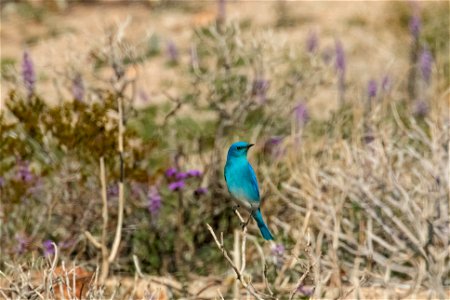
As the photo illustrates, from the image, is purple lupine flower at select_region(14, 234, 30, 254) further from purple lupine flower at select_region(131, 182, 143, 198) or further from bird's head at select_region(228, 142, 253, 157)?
bird's head at select_region(228, 142, 253, 157)

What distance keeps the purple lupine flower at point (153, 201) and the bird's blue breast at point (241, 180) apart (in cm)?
281

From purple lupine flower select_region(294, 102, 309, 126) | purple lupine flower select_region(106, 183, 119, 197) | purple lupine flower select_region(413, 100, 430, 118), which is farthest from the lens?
purple lupine flower select_region(413, 100, 430, 118)

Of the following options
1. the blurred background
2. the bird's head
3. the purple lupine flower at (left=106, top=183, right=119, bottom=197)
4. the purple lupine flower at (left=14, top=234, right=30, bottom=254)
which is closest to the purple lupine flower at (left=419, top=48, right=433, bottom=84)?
the blurred background

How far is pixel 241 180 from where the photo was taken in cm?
255

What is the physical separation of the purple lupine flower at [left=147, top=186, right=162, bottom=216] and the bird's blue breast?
2814mm

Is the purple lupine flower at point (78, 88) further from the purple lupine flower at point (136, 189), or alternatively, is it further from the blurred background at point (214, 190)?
the purple lupine flower at point (136, 189)

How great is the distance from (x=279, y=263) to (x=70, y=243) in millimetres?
1271

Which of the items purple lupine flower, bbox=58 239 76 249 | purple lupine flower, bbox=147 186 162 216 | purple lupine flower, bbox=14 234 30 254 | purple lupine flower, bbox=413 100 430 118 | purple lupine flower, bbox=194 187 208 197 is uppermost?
purple lupine flower, bbox=413 100 430 118

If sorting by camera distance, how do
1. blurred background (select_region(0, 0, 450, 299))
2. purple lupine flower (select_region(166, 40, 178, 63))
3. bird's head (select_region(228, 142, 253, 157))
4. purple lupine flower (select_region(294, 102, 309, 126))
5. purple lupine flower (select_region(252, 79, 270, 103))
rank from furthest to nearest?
purple lupine flower (select_region(166, 40, 178, 63)) → purple lupine flower (select_region(294, 102, 309, 126)) → purple lupine flower (select_region(252, 79, 270, 103)) → blurred background (select_region(0, 0, 450, 299)) → bird's head (select_region(228, 142, 253, 157))

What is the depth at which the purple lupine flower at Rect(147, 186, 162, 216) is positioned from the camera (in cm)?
537

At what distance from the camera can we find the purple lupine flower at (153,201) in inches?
211

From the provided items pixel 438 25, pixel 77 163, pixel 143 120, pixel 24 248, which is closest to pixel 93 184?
pixel 77 163

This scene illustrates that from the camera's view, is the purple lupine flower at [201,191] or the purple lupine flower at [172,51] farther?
the purple lupine flower at [172,51]

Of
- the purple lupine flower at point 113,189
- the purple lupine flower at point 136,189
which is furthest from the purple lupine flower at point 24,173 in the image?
the purple lupine flower at point 136,189
